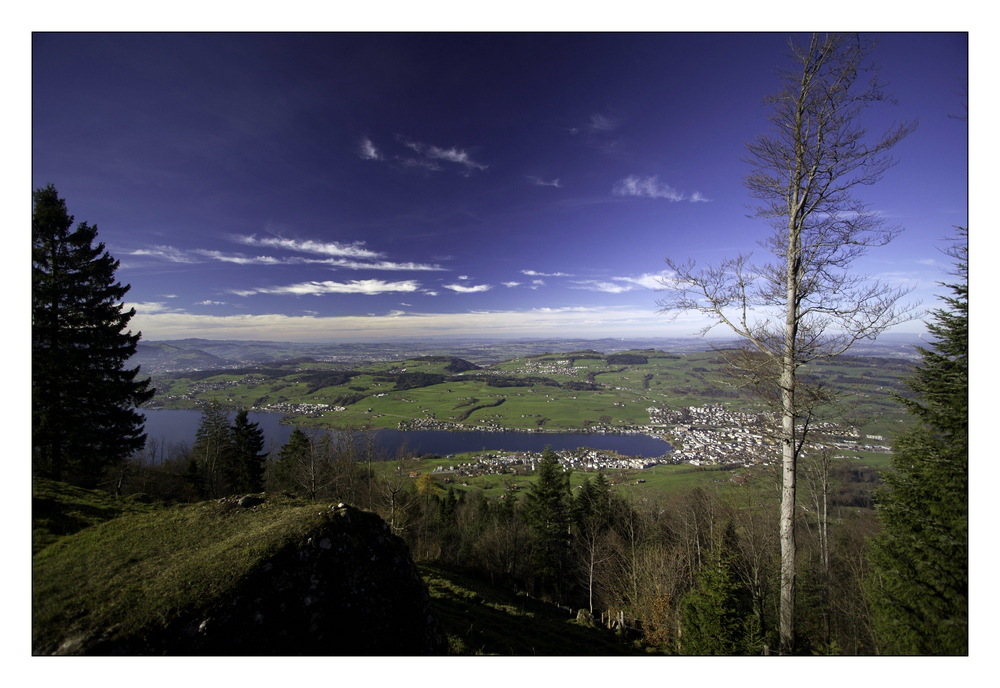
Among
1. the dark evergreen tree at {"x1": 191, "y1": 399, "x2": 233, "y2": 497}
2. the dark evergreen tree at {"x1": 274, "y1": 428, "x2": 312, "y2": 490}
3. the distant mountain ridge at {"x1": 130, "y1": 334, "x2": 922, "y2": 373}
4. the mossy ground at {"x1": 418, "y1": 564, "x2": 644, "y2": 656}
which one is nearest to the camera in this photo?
the distant mountain ridge at {"x1": 130, "y1": 334, "x2": 922, "y2": 373}

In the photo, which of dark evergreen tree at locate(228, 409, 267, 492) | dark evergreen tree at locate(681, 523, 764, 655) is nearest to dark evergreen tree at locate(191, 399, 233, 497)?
dark evergreen tree at locate(228, 409, 267, 492)

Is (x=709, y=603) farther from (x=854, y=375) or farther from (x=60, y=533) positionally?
(x=60, y=533)

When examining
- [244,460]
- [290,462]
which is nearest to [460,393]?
[290,462]

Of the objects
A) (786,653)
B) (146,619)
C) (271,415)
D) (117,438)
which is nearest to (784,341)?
(786,653)

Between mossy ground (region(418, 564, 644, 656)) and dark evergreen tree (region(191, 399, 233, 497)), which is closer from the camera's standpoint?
mossy ground (region(418, 564, 644, 656))

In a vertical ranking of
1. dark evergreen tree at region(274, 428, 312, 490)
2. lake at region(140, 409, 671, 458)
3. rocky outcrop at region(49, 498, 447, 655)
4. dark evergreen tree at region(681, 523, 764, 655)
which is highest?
rocky outcrop at region(49, 498, 447, 655)

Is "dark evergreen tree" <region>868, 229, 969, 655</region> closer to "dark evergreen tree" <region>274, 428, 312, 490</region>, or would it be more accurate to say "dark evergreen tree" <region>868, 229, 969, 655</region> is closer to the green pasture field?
the green pasture field

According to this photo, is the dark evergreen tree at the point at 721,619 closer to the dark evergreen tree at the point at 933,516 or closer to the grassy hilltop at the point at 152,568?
the dark evergreen tree at the point at 933,516
